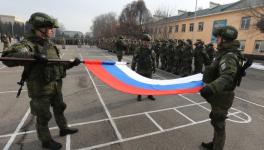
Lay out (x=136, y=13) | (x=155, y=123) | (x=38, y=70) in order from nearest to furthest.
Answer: (x=38, y=70), (x=155, y=123), (x=136, y=13)

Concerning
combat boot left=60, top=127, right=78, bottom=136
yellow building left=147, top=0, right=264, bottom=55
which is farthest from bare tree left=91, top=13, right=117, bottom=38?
combat boot left=60, top=127, right=78, bottom=136

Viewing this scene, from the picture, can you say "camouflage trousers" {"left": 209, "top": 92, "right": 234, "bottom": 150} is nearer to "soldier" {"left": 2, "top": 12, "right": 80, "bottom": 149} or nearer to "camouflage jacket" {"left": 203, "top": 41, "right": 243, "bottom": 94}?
"camouflage jacket" {"left": 203, "top": 41, "right": 243, "bottom": 94}

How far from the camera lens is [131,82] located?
164 inches

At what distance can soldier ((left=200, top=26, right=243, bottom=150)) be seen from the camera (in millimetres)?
2559

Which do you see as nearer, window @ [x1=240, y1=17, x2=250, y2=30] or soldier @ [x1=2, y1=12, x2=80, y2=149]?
soldier @ [x1=2, y1=12, x2=80, y2=149]

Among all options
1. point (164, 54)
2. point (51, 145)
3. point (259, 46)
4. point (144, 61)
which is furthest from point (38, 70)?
point (259, 46)

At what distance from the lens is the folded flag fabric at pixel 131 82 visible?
12.3ft

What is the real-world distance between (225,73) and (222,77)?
0.07 meters

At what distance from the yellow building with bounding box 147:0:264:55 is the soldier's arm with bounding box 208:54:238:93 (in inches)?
796

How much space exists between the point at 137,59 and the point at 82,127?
2.99 metres

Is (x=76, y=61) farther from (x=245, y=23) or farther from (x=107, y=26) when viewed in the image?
(x=107, y=26)

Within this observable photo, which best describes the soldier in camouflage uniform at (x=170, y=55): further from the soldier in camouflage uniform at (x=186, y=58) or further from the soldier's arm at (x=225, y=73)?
the soldier's arm at (x=225, y=73)

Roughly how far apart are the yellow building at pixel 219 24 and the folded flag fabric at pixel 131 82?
1945cm

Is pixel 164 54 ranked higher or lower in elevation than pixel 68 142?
higher
